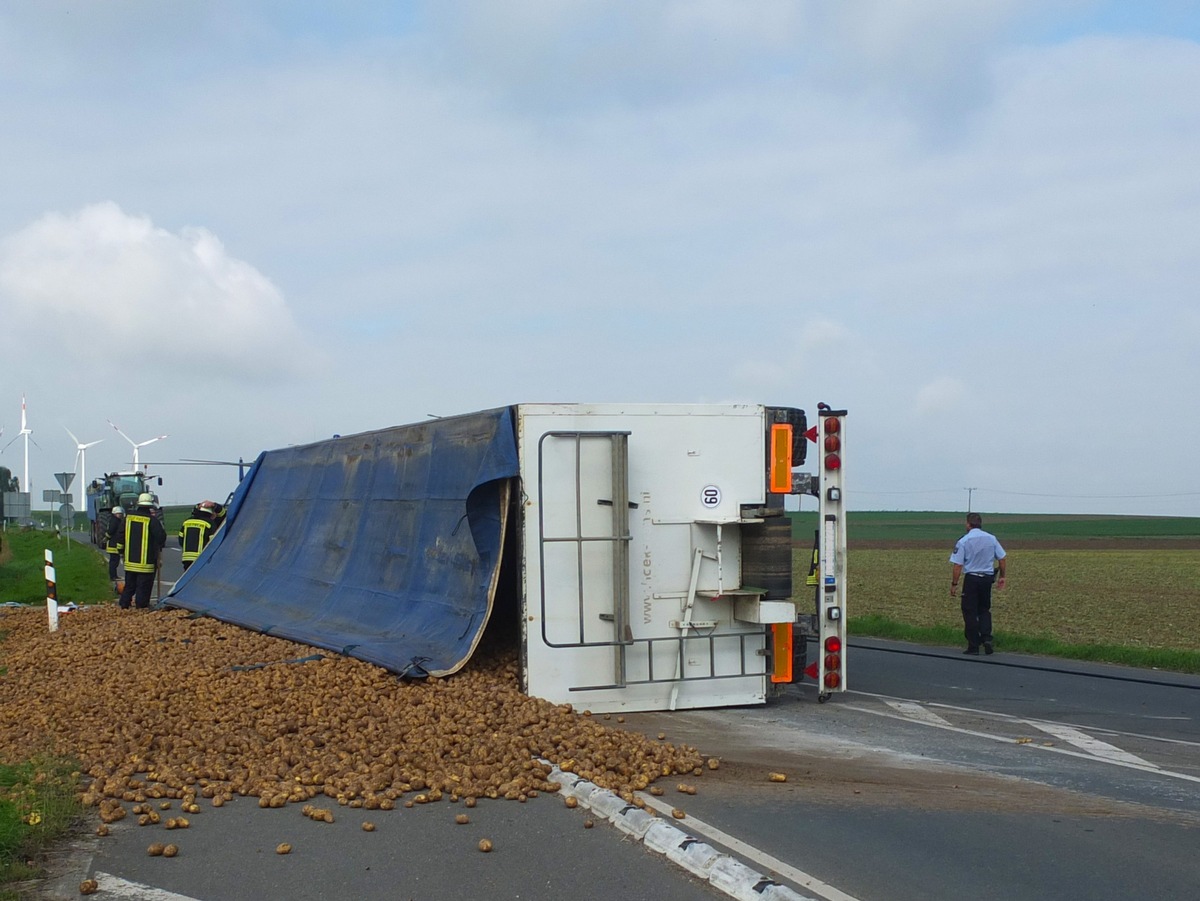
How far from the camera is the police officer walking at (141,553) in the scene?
61.7 ft

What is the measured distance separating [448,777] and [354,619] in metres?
5.76

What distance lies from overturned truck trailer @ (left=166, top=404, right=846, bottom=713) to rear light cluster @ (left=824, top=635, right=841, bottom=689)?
0.01 m

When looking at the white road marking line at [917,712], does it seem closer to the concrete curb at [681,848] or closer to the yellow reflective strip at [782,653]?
the yellow reflective strip at [782,653]

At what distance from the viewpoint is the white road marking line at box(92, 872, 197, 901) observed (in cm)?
546

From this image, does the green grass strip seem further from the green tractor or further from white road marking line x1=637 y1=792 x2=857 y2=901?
the green tractor

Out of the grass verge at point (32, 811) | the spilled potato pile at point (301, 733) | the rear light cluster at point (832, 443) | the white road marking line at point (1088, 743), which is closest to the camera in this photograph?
the grass verge at point (32, 811)

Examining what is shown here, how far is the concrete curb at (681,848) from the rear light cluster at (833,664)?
4185 mm

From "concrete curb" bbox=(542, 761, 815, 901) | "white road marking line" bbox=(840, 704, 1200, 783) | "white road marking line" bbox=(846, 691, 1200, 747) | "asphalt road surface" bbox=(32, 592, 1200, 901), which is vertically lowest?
"white road marking line" bbox=(846, 691, 1200, 747)

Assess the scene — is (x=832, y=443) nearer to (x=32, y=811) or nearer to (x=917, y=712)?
(x=917, y=712)

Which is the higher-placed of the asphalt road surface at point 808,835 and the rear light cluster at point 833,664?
the rear light cluster at point 833,664

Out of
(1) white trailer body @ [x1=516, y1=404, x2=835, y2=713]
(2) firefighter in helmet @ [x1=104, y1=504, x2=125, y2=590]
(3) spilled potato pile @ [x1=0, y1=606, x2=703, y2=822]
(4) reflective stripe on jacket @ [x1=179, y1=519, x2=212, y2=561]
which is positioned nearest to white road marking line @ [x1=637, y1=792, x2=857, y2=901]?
(3) spilled potato pile @ [x1=0, y1=606, x2=703, y2=822]

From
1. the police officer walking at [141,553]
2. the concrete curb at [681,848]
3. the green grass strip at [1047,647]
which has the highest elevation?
the police officer walking at [141,553]

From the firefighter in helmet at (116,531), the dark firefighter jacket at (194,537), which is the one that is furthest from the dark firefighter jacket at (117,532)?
the dark firefighter jacket at (194,537)

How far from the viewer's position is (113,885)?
5633mm
